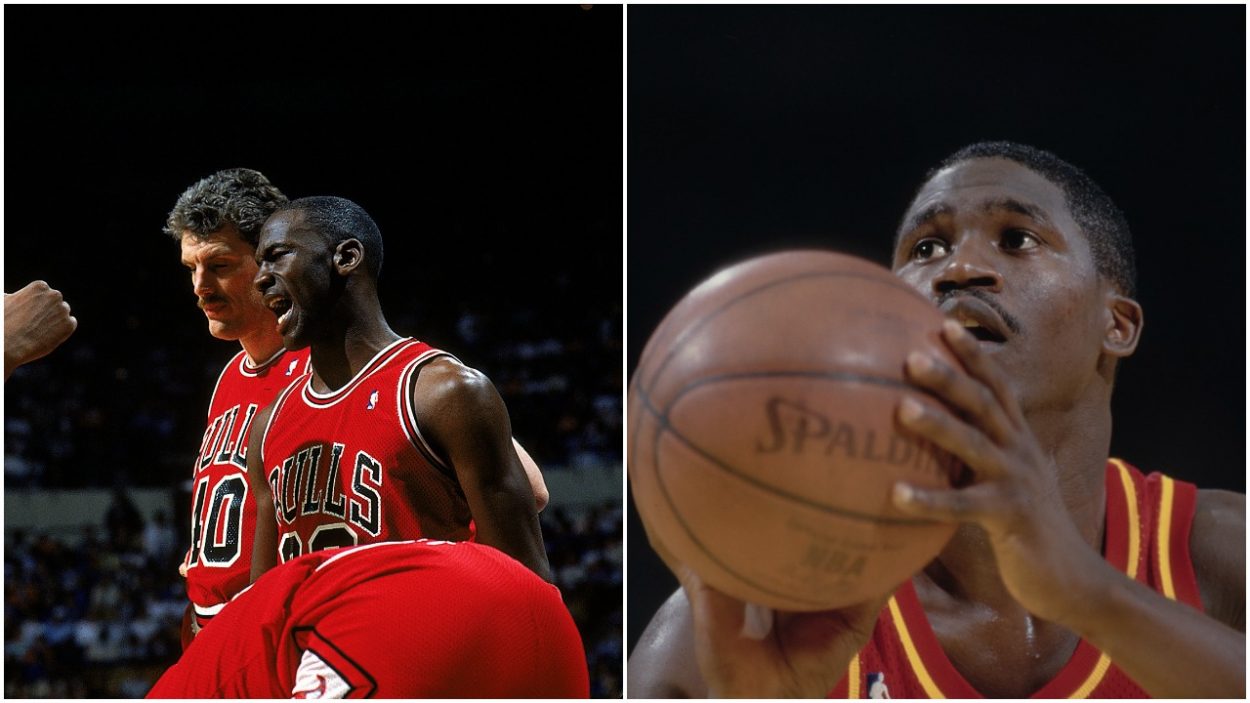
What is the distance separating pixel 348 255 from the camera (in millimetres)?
3367

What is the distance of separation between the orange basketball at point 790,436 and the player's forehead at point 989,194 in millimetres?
492

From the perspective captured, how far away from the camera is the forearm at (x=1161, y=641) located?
1.47 m

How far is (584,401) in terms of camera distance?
24.0 ft

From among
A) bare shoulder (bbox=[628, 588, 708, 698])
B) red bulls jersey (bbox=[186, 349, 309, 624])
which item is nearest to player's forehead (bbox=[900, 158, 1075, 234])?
bare shoulder (bbox=[628, 588, 708, 698])

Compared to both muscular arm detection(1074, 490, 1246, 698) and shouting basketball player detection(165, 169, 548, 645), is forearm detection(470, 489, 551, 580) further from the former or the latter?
muscular arm detection(1074, 490, 1246, 698)

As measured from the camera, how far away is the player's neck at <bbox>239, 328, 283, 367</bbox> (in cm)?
405

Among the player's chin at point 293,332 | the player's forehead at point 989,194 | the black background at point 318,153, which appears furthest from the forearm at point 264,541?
the player's forehead at point 989,194

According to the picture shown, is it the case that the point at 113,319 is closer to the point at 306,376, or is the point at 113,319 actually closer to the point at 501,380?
the point at 501,380

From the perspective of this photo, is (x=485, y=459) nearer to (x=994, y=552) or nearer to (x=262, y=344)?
(x=262, y=344)

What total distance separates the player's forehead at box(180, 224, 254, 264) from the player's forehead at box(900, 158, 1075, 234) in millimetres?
2597

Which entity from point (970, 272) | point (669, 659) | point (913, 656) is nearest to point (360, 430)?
point (669, 659)

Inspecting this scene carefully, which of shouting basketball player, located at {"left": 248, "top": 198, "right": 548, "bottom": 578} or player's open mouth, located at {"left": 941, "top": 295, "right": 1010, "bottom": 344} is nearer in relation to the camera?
player's open mouth, located at {"left": 941, "top": 295, "right": 1010, "bottom": 344}

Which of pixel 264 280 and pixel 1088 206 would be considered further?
pixel 264 280

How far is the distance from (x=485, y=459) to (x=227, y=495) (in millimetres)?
1199
